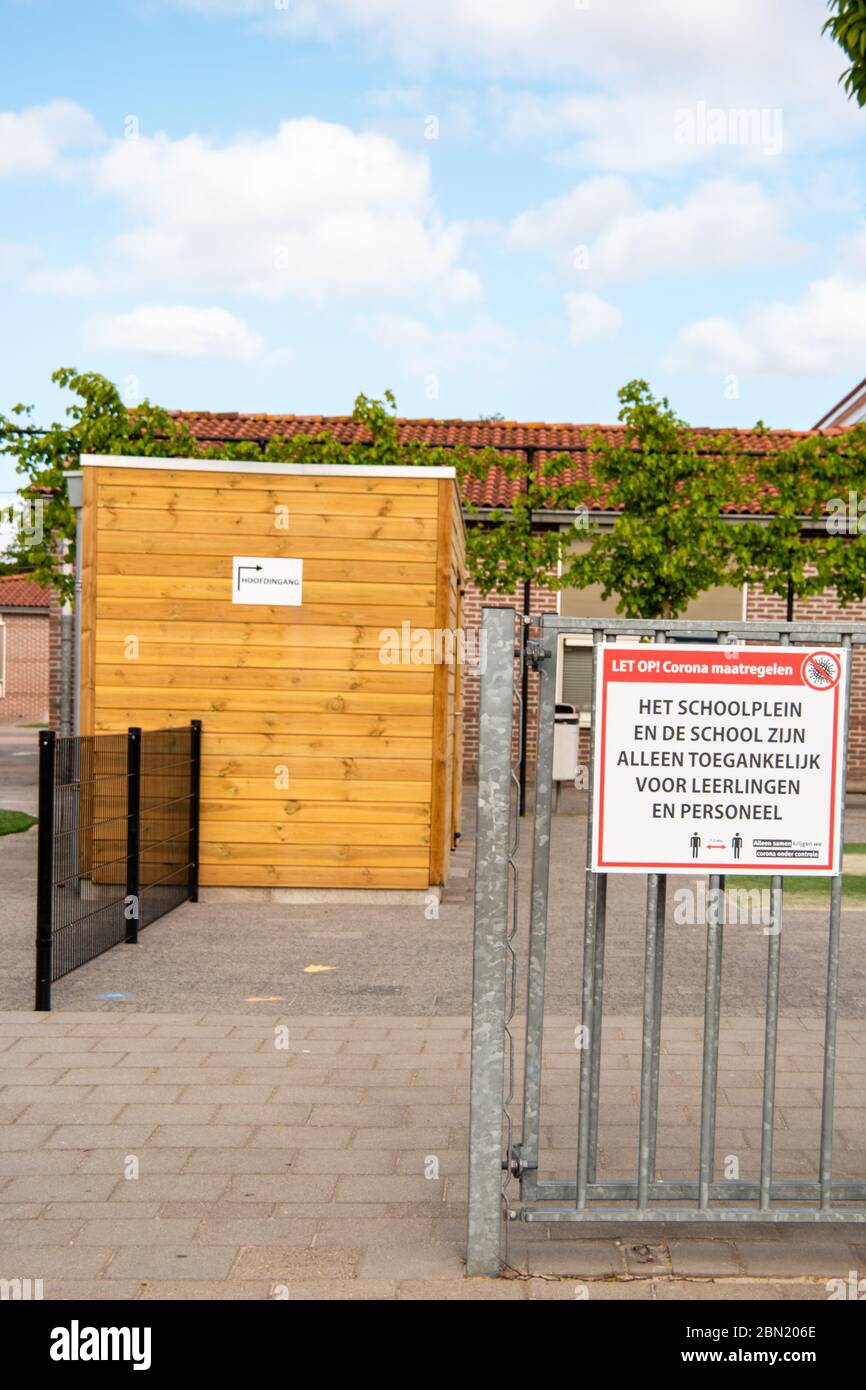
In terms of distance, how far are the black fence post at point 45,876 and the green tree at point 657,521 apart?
1172 cm

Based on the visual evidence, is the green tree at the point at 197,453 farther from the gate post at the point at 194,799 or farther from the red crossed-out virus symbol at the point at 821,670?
the red crossed-out virus symbol at the point at 821,670

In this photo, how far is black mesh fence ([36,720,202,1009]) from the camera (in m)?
6.76

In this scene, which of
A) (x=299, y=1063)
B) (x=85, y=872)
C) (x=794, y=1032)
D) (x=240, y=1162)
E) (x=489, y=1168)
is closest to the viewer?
(x=489, y=1168)

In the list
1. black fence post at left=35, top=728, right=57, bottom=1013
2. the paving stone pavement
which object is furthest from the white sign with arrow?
the paving stone pavement

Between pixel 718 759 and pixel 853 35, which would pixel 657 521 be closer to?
pixel 853 35

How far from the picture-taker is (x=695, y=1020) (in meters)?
6.73

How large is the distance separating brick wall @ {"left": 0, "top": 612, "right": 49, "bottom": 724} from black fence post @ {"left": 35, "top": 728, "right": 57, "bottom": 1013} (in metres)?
43.2

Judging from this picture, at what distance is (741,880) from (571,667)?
37.0ft

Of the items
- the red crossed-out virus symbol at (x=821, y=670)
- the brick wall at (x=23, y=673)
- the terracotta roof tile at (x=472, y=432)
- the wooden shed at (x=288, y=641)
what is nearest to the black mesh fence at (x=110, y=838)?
the wooden shed at (x=288, y=641)

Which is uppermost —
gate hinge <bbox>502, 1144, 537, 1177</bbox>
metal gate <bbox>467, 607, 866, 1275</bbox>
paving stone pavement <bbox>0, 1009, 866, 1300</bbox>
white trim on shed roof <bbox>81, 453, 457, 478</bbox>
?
white trim on shed roof <bbox>81, 453, 457, 478</bbox>

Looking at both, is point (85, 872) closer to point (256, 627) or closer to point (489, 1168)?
point (256, 627)

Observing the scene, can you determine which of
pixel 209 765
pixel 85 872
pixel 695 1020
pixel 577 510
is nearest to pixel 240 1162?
pixel 695 1020

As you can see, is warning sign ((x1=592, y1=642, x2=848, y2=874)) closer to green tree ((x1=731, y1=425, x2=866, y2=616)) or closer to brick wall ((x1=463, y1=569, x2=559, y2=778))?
green tree ((x1=731, y1=425, x2=866, y2=616))
